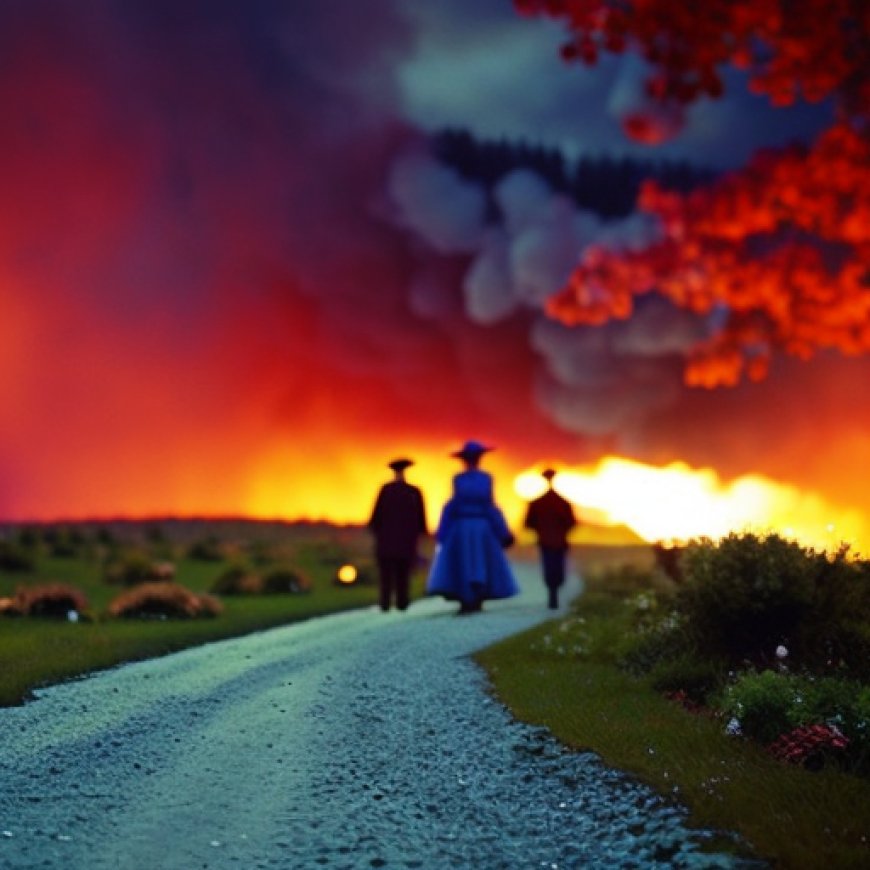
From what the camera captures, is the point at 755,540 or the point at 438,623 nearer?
the point at 755,540

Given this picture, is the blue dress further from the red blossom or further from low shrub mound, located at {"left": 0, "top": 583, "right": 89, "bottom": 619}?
the red blossom

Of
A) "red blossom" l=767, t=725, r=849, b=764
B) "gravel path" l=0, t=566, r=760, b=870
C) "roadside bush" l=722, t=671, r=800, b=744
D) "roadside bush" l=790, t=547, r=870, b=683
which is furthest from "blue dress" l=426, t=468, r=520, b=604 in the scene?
"red blossom" l=767, t=725, r=849, b=764

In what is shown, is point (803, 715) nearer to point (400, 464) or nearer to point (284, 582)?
point (400, 464)

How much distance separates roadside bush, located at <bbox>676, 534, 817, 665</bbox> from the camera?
34.8 ft

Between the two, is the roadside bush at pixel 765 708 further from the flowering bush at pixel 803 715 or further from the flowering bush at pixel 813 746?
the flowering bush at pixel 813 746

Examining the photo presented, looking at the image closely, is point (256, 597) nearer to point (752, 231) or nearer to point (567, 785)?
point (752, 231)

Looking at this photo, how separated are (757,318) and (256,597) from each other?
36.6 feet

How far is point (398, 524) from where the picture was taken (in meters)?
19.0

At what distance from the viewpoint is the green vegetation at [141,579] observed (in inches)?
492

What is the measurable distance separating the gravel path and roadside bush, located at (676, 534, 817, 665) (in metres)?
2.35

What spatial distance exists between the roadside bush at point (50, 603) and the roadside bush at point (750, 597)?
9804 mm

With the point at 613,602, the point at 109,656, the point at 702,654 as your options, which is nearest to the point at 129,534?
the point at 613,602

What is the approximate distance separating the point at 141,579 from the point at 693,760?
18.8 meters

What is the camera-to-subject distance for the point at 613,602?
18.5 meters
